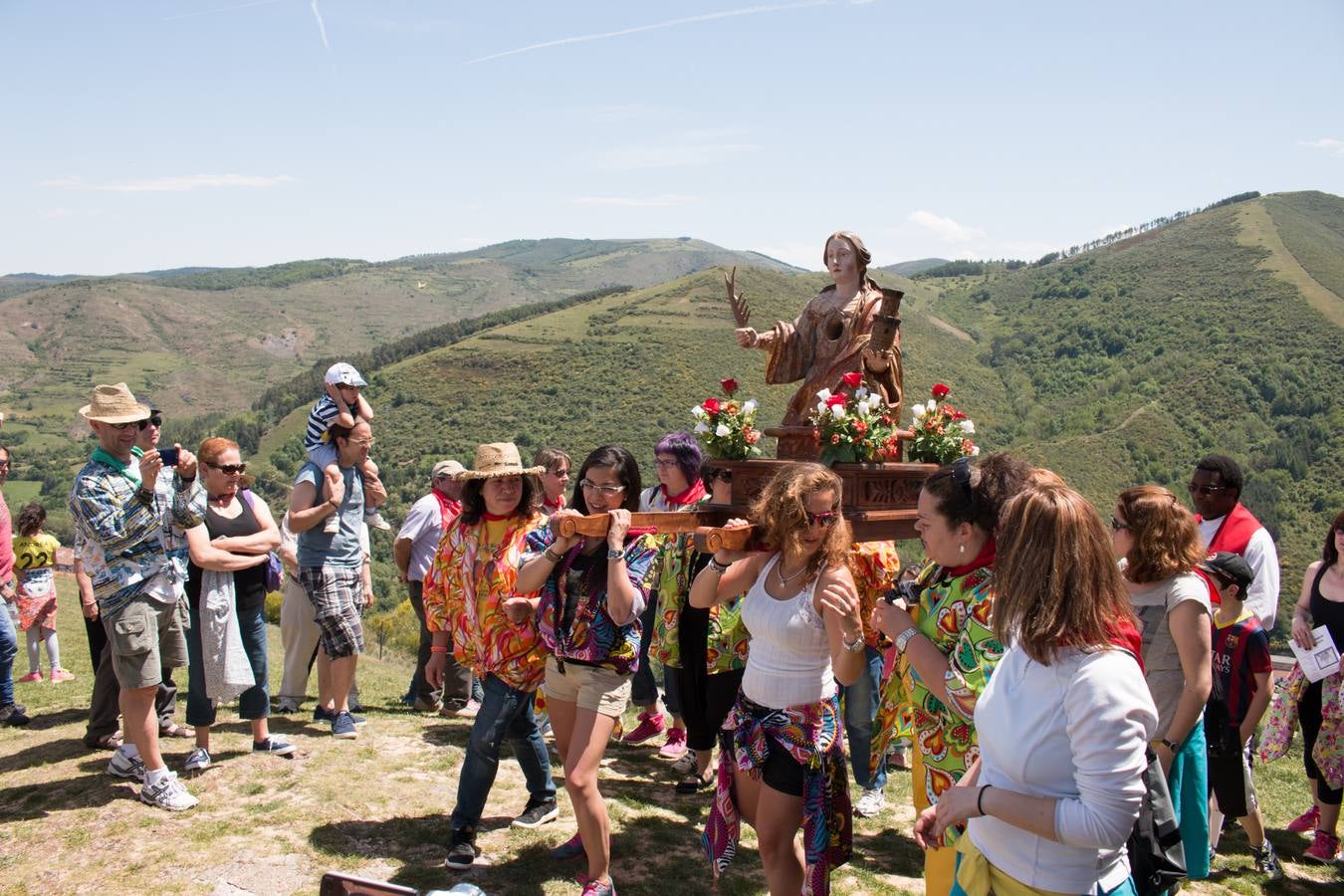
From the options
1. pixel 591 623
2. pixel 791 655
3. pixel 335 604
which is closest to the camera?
pixel 791 655

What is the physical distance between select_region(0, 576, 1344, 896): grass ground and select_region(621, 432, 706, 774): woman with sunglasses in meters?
0.40

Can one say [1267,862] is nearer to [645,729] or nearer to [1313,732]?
[1313,732]

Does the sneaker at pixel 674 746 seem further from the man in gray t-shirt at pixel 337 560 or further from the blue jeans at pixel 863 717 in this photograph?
the man in gray t-shirt at pixel 337 560

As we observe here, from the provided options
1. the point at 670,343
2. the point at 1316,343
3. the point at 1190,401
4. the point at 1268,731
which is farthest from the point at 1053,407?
the point at 1268,731

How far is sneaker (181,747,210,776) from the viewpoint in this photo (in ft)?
17.2

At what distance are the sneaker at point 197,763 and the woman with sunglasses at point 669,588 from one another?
2394mm

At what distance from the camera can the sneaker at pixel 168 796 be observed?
4773 mm

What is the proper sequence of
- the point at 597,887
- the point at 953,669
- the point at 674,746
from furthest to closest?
1. the point at 674,746
2. the point at 597,887
3. the point at 953,669

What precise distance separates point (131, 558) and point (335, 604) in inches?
55.0

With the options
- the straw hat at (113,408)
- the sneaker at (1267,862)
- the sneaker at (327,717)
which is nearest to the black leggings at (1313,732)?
the sneaker at (1267,862)

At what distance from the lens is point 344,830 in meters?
4.66

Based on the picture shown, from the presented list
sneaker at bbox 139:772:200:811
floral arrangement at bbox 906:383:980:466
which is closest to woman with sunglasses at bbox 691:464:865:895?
floral arrangement at bbox 906:383:980:466

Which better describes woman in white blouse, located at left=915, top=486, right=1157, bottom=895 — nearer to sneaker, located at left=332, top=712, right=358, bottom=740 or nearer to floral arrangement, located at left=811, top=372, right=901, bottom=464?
floral arrangement, located at left=811, top=372, right=901, bottom=464

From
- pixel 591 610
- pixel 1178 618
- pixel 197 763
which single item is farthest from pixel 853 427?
pixel 197 763
